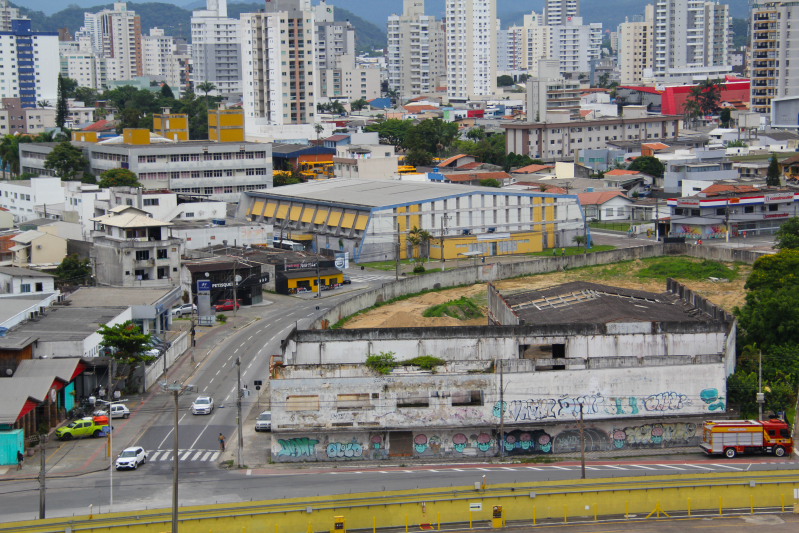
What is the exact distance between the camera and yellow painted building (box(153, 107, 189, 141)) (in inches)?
5527

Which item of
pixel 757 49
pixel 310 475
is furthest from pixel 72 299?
pixel 757 49

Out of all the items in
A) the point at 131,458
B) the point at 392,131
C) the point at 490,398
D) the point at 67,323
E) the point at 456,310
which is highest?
the point at 392,131

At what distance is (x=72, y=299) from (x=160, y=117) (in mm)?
81790

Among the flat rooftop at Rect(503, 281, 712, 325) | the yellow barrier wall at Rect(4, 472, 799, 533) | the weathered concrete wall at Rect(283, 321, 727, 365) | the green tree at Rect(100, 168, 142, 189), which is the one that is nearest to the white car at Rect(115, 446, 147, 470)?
the yellow barrier wall at Rect(4, 472, 799, 533)

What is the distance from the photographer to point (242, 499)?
3834 centimetres

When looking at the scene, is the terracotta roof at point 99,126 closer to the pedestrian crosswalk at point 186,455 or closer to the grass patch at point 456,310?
the grass patch at point 456,310

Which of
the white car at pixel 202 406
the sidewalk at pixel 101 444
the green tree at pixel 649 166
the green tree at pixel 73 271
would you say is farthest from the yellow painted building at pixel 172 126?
the white car at pixel 202 406

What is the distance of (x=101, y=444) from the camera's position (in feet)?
151

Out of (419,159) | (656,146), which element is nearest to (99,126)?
(419,159)

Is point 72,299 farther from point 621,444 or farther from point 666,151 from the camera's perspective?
point 666,151

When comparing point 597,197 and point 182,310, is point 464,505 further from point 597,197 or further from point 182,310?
point 597,197

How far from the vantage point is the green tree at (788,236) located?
8125 centimetres

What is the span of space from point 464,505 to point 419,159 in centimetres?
12276

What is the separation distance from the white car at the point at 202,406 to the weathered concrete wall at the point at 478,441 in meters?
7.95
